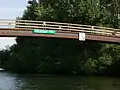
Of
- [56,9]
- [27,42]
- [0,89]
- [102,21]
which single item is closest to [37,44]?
[27,42]

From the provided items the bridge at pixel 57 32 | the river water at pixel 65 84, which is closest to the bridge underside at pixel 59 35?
the bridge at pixel 57 32

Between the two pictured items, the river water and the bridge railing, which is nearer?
Result: the river water

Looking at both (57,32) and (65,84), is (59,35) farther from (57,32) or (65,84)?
(65,84)

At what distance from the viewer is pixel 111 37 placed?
47469 mm

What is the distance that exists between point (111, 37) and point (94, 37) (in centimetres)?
263

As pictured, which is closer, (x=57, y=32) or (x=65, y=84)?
(x=65, y=84)

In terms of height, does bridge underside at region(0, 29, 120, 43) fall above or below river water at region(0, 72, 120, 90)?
above

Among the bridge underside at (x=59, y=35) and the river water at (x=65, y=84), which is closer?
the river water at (x=65, y=84)

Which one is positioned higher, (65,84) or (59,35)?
(59,35)

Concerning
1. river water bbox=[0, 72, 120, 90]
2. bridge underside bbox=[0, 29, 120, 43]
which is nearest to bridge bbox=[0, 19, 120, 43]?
bridge underside bbox=[0, 29, 120, 43]

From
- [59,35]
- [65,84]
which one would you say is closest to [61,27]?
[59,35]

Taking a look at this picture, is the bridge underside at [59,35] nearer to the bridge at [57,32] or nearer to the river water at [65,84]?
the bridge at [57,32]

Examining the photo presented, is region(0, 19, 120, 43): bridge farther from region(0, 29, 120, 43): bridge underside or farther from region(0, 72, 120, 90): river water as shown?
region(0, 72, 120, 90): river water

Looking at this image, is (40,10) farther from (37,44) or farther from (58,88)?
(58,88)
